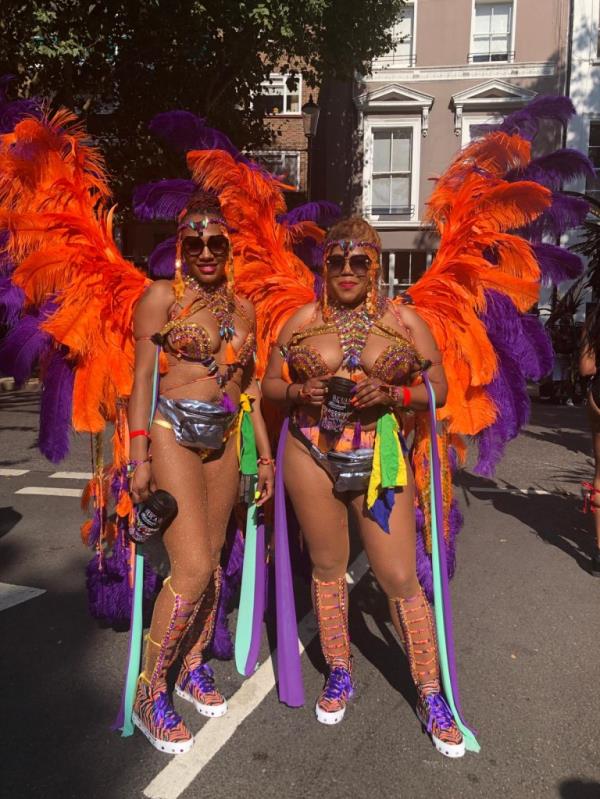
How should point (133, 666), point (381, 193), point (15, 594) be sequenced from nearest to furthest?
point (133, 666) → point (15, 594) → point (381, 193)

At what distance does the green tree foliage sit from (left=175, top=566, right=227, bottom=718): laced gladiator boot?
9185mm

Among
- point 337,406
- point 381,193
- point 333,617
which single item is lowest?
point 333,617

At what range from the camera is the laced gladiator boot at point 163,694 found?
7.96 feet

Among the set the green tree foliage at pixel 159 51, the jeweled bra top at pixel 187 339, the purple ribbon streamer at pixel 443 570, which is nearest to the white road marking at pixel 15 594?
the jeweled bra top at pixel 187 339

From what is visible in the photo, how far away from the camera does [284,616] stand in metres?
2.74

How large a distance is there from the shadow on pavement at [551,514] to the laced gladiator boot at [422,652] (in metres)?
2.21

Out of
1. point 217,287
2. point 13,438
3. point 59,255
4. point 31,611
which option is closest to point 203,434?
point 217,287

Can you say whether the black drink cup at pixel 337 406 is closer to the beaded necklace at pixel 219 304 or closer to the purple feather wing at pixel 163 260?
the beaded necklace at pixel 219 304

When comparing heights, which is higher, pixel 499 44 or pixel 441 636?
pixel 499 44

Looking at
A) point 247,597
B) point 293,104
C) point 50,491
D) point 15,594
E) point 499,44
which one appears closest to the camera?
point 247,597

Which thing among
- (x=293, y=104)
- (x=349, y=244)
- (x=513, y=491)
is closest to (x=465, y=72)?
(x=293, y=104)

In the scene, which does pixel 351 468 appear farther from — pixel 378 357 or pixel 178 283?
pixel 178 283

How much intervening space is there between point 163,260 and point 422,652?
2.13 m

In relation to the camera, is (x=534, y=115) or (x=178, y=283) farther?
(x=534, y=115)
